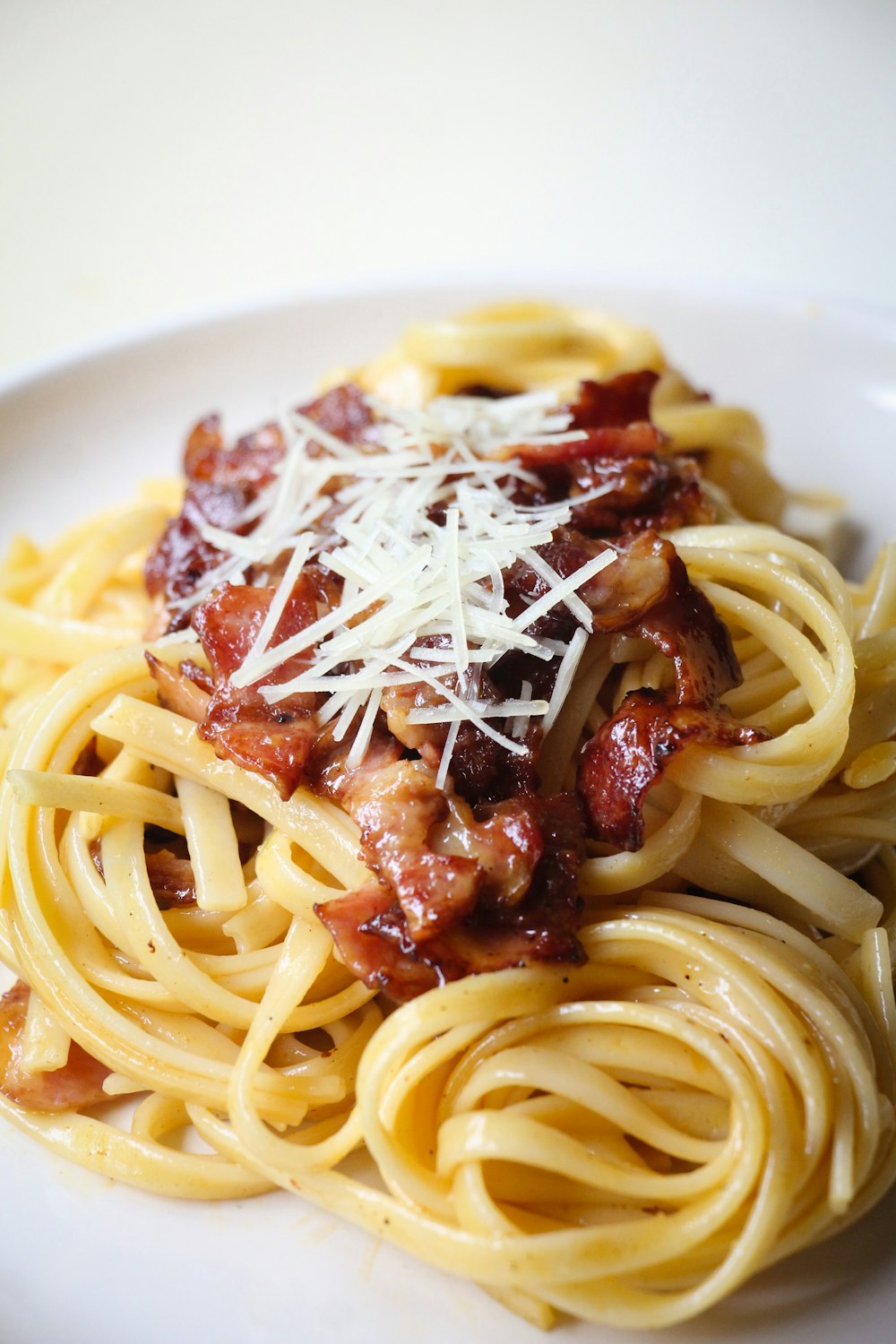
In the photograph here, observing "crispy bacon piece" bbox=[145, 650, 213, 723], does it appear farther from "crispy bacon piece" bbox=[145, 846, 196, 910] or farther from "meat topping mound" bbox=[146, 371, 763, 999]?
"crispy bacon piece" bbox=[145, 846, 196, 910]

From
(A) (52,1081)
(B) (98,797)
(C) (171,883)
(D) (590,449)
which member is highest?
(D) (590,449)

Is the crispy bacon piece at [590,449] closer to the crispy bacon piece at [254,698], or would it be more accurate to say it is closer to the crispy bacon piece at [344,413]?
the crispy bacon piece at [344,413]

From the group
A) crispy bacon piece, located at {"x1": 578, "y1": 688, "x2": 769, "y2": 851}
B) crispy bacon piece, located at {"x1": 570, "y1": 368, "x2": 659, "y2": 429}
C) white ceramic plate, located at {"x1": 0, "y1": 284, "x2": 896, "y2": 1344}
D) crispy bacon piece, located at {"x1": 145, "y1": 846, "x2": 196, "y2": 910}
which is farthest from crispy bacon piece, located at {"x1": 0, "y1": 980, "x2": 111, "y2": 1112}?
crispy bacon piece, located at {"x1": 570, "y1": 368, "x2": 659, "y2": 429}

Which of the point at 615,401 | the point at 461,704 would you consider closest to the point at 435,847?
the point at 461,704

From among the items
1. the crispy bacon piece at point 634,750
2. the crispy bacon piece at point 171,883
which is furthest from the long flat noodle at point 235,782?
the crispy bacon piece at point 634,750

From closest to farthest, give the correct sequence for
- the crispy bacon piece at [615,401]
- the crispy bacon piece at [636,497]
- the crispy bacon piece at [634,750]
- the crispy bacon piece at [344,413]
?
the crispy bacon piece at [634,750] → the crispy bacon piece at [636,497] → the crispy bacon piece at [615,401] → the crispy bacon piece at [344,413]

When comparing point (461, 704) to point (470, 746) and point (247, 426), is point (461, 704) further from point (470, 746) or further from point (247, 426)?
point (247, 426)
